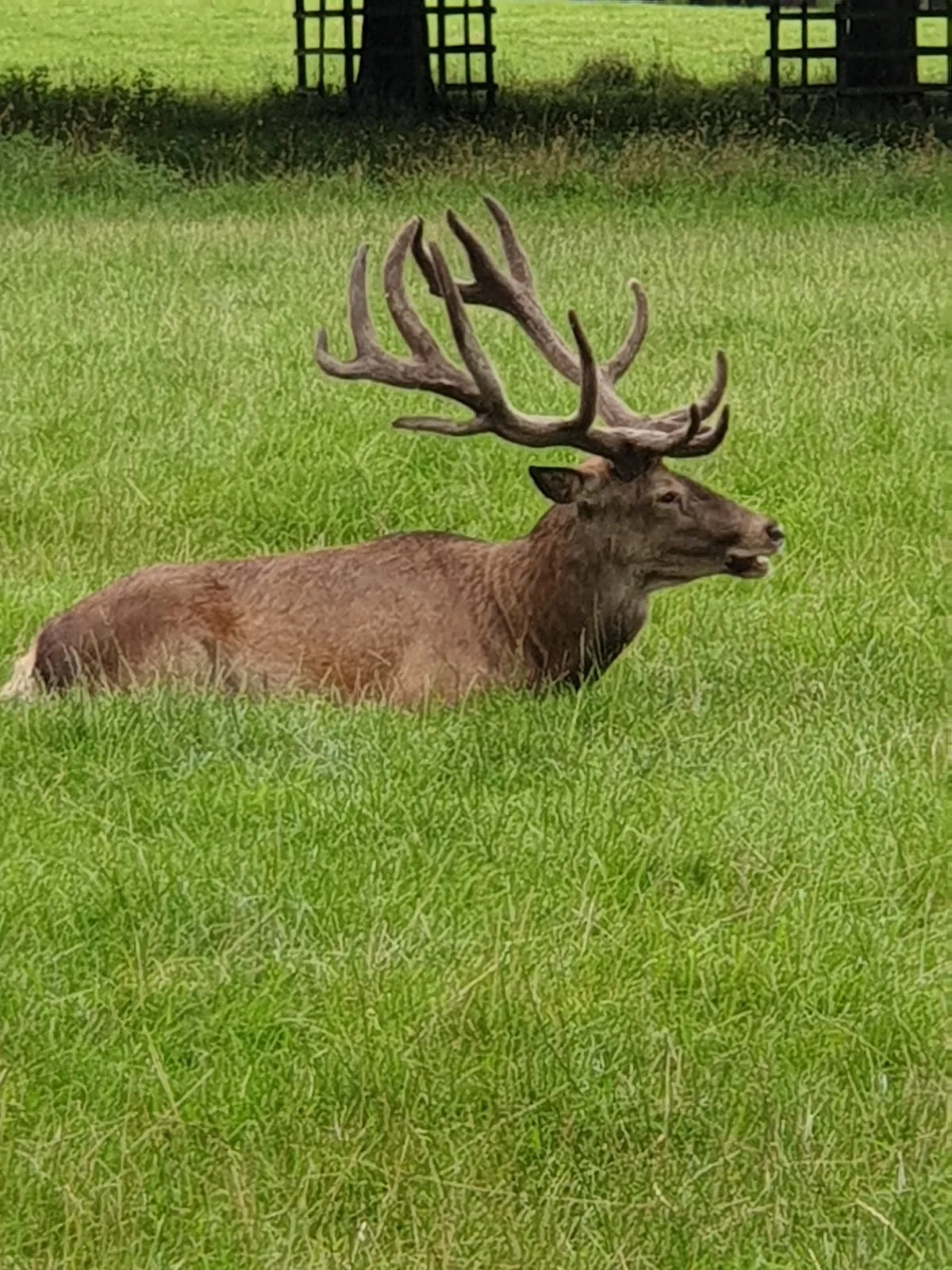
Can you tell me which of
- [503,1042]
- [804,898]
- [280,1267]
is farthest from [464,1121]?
[804,898]

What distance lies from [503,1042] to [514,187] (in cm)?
1608

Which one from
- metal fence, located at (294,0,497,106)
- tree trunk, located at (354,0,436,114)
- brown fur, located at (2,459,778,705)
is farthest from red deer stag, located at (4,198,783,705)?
metal fence, located at (294,0,497,106)

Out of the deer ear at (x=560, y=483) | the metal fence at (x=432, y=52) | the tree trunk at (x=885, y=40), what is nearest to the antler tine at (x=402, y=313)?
the deer ear at (x=560, y=483)

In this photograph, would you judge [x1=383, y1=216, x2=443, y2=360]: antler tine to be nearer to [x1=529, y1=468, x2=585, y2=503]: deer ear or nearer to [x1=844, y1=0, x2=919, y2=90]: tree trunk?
[x1=529, y1=468, x2=585, y2=503]: deer ear

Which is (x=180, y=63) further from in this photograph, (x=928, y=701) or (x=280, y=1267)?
(x=280, y=1267)

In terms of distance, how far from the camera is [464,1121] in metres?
4.90

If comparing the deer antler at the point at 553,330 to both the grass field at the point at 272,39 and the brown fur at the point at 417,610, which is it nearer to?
the brown fur at the point at 417,610

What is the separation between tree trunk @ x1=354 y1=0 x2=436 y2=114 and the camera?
28.0 meters

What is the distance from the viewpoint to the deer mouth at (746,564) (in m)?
7.81

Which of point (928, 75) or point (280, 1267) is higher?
point (928, 75)

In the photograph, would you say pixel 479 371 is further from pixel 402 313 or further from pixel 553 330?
pixel 553 330

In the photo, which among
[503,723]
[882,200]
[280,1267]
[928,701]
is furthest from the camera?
[882,200]

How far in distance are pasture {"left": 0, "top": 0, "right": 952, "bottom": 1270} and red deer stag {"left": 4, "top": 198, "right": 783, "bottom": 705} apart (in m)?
0.23

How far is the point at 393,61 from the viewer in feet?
92.5
